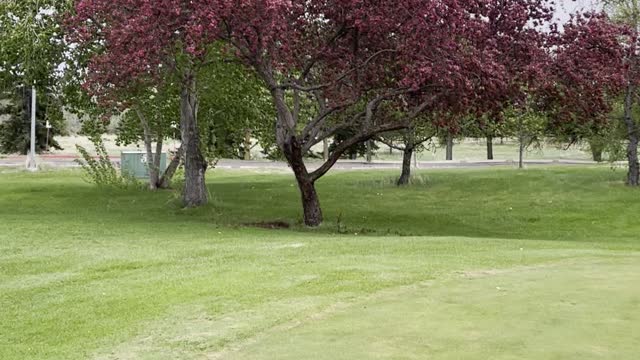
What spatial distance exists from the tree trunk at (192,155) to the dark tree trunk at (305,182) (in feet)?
17.4

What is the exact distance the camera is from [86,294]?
10.7 m

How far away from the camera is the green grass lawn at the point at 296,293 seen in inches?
303

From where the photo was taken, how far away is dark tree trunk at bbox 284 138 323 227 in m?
21.7

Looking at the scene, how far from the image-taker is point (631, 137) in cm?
3322

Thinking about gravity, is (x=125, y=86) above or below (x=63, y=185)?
above

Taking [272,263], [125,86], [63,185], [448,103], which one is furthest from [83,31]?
[63,185]

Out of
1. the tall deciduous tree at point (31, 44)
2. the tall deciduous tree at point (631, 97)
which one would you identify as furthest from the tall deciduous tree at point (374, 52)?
the tall deciduous tree at point (631, 97)

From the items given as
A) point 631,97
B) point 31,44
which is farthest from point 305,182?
point 631,97

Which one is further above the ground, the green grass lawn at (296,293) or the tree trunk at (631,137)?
the tree trunk at (631,137)

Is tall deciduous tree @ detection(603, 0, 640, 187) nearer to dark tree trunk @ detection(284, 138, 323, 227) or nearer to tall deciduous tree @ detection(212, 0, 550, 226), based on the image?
tall deciduous tree @ detection(212, 0, 550, 226)

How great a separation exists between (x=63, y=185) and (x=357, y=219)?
50.6 feet

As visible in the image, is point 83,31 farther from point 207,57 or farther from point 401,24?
point 401,24

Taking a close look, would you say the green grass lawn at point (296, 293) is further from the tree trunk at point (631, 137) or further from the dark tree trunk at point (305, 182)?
the tree trunk at point (631, 137)

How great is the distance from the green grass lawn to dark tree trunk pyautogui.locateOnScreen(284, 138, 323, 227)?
1.38 ft
